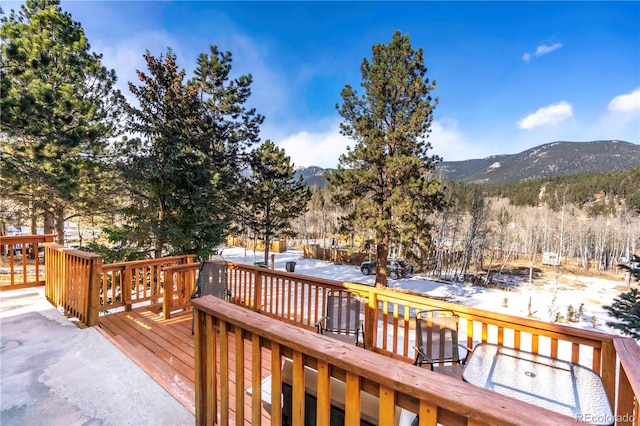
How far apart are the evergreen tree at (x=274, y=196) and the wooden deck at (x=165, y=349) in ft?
32.6

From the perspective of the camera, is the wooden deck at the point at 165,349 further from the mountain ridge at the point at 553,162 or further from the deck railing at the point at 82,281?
the mountain ridge at the point at 553,162

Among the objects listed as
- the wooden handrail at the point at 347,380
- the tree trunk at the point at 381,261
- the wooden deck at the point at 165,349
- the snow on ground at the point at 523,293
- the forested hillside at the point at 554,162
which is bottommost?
the snow on ground at the point at 523,293

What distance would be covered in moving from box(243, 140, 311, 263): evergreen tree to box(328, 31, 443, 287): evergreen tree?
16.5ft

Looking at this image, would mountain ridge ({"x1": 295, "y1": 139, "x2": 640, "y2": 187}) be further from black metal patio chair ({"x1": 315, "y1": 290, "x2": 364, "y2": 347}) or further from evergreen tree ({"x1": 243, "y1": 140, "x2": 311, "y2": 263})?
black metal patio chair ({"x1": 315, "y1": 290, "x2": 364, "y2": 347})

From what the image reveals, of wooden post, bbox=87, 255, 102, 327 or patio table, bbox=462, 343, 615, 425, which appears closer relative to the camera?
patio table, bbox=462, 343, 615, 425

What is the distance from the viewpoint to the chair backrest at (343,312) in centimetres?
321

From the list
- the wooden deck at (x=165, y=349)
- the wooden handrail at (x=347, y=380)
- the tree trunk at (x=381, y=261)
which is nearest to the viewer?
the wooden handrail at (x=347, y=380)

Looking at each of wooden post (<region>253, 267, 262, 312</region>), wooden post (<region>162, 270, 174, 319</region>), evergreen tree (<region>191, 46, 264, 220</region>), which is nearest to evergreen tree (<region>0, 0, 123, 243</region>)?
evergreen tree (<region>191, 46, 264, 220</region>)

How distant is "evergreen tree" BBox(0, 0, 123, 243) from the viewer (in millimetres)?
6168

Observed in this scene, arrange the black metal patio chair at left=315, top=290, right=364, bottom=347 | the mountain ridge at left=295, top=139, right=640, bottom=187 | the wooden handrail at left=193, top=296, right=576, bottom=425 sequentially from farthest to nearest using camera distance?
the mountain ridge at left=295, top=139, right=640, bottom=187, the black metal patio chair at left=315, top=290, right=364, bottom=347, the wooden handrail at left=193, top=296, right=576, bottom=425

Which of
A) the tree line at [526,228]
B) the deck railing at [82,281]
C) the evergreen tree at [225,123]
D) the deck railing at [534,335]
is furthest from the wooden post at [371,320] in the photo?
the evergreen tree at [225,123]

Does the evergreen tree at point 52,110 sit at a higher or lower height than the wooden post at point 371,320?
higher

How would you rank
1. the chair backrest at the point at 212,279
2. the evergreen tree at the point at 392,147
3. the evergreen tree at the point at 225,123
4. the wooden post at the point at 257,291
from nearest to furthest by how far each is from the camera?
the chair backrest at the point at 212,279
the wooden post at the point at 257,291
the evergreen tree at the point at 392,147
the evergreen tree at the point at 225,123

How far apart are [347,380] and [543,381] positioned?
1.66m
